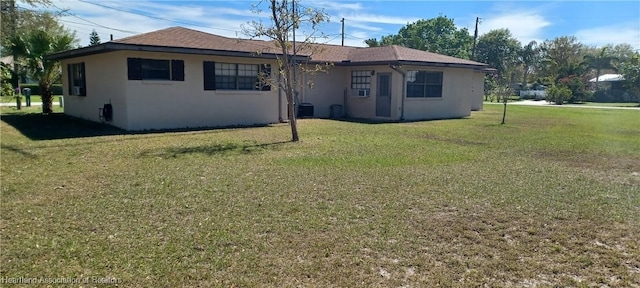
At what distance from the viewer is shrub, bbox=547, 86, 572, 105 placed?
39.3 metres

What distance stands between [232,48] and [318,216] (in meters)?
11.1

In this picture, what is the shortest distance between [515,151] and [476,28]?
3810 centimetres

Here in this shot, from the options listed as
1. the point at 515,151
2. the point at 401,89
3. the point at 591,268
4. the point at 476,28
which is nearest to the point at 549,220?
the point at 591,268

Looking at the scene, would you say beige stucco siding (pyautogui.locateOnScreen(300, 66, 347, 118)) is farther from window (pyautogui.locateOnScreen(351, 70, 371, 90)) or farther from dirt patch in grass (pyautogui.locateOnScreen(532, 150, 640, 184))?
dirt patch in grass (pyautogui.locateOnScreen(532, 150, 640, 184))

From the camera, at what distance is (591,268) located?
380 centimetres

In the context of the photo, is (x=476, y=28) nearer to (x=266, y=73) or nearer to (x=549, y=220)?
(x=266, y=73)

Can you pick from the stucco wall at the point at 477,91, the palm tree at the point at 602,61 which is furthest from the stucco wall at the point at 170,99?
the palm tree at the point at 602,61

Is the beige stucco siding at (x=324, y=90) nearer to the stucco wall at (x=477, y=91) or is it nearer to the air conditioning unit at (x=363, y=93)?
the air conditioning unit at (x=363, y=93)

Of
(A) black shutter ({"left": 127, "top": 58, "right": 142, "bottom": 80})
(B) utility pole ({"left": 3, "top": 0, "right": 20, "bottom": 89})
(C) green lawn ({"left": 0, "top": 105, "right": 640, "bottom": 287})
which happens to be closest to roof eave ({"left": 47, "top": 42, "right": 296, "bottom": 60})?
(A) black shutter ({"left": 127, "top": 58, "right": 142, "bottom": 80})

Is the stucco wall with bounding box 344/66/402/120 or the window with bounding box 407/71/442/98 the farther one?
the window with bounding box 407/71/442/98

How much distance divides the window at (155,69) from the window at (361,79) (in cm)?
871

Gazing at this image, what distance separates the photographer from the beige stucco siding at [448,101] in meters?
19.7

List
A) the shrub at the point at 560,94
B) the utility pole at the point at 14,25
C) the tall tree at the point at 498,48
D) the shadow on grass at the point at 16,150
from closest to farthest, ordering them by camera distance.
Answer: the shadow on grass at the point at 16,150, the utility pole at the point at 14,25, the shrub at the point at 560,94, the tall tree at the point at 498,48

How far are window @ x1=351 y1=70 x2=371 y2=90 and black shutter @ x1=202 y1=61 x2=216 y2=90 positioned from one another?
25.0 ft
